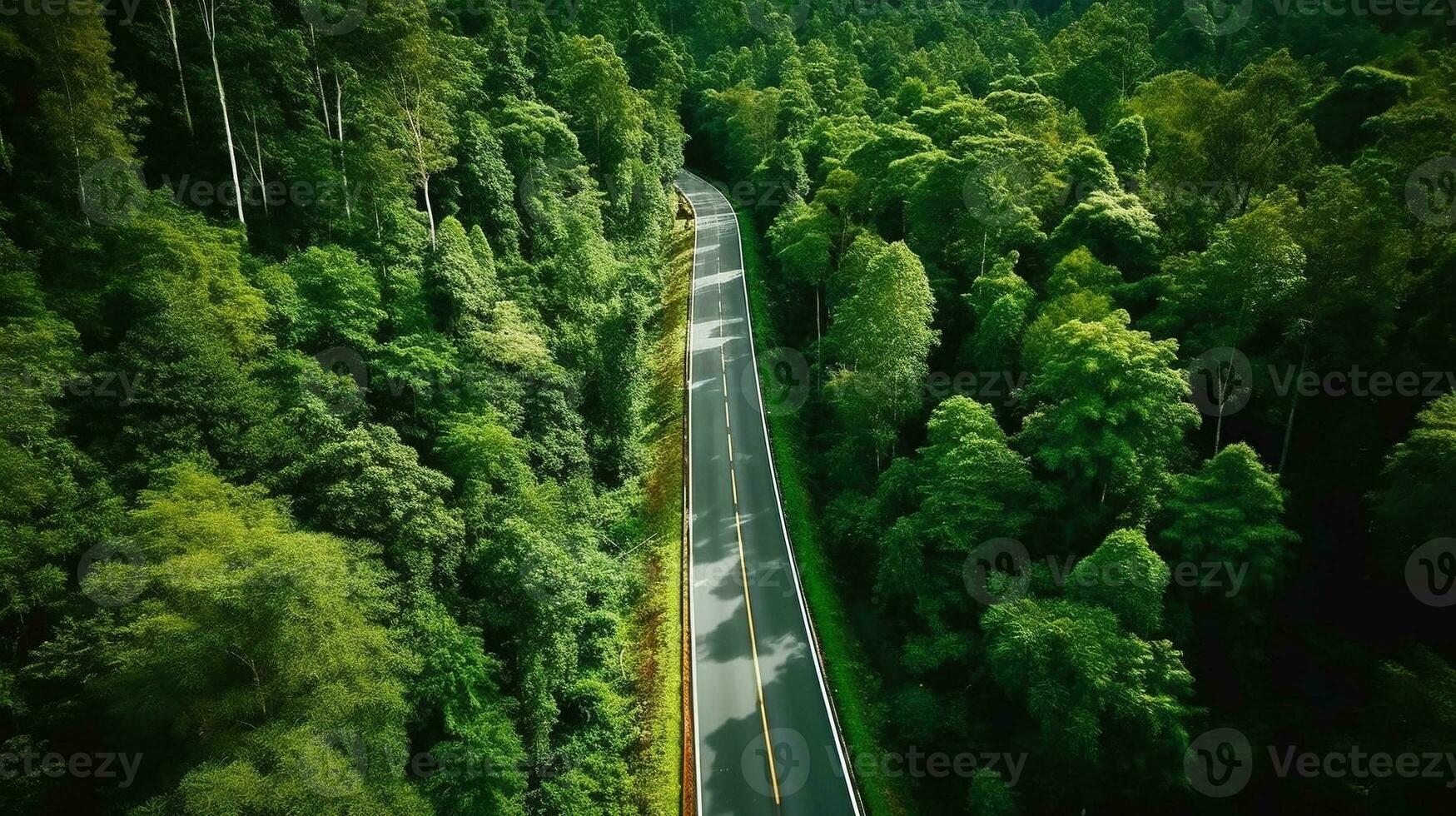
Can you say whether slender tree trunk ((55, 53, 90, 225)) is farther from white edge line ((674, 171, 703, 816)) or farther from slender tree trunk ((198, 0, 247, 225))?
white edge line ((674, 171, 703, 816))

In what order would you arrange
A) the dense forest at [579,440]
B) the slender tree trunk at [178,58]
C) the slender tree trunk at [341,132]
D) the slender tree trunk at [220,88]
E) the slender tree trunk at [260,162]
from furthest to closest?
the slender tree trunk at [341,132] → the slender tree trunk at [260,162] → the slender tree trunk at [178,58] → the slender tree trunk at [220,88] → the dense forest at [579,440]

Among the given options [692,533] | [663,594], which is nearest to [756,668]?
[663,594]

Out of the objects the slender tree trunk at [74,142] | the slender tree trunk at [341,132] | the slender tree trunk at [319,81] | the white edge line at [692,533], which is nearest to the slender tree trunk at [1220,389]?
the white edge line at [692,533]

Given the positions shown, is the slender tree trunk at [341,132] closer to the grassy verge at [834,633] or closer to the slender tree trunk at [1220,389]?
the grassy verge at [834,633]

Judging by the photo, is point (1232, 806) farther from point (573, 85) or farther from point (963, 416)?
point (573, 85)

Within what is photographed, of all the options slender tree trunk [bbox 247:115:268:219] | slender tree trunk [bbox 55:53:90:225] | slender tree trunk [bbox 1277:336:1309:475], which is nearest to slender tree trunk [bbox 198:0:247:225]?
slender tree trunk [bbox 247:115:268:219]

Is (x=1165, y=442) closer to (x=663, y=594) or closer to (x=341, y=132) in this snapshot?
(x=663, y=594)
